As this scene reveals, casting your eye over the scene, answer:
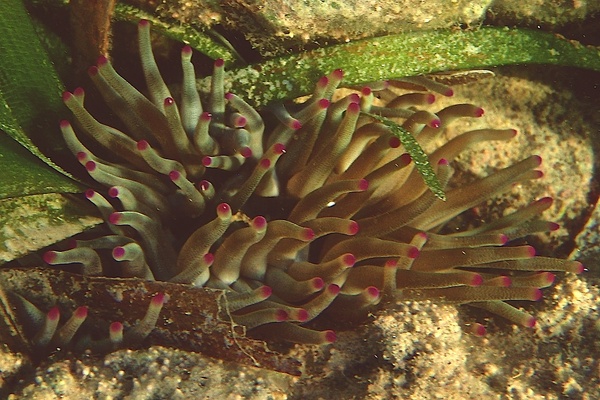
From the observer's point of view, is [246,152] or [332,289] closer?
[332,289]

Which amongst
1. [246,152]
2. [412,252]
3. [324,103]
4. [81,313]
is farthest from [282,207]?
[81,313]

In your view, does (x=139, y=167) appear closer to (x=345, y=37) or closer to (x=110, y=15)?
(x=110, y=15)

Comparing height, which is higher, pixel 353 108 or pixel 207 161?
pixel 353 108

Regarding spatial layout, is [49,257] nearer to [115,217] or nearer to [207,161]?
[115,217]

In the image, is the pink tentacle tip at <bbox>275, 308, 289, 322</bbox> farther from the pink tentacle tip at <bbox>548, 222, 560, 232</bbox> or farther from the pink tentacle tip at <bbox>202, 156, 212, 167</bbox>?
the pink tentacle tip at <bbox>548, 222, 560, 232</bbox>

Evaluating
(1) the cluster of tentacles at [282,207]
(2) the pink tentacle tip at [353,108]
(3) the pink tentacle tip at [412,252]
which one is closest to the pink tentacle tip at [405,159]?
(1) the cluster of tentacles at [282,207]

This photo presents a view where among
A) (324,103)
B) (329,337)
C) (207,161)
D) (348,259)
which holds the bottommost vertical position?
(329,337)

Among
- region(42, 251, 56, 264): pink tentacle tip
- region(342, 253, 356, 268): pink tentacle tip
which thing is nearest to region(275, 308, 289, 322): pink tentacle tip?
region(342, 253, 356, 268): pink tentacle tip

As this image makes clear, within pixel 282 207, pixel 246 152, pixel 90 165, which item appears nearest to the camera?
pixel 90 165
